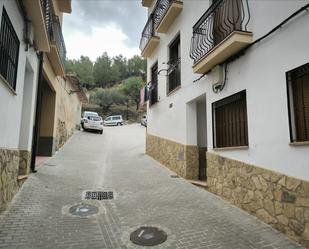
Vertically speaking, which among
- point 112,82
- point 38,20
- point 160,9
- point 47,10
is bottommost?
point 38,20

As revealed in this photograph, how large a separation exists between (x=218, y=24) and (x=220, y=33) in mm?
299

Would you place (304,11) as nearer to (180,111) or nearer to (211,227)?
(211,227)

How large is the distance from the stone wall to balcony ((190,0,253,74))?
5.19 meters

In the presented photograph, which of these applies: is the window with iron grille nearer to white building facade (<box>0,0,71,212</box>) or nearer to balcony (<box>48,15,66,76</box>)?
white building facade (<box>0,0,71,212</box>)

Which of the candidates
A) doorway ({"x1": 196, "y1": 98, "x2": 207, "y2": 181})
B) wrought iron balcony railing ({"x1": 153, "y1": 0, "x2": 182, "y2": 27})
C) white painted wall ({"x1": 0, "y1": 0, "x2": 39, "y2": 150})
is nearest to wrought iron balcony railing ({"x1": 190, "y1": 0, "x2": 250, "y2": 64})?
doorway ({"x1": 196, "y1": 98, "x2": 207, "y2": 181})

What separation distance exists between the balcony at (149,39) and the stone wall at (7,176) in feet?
27.2

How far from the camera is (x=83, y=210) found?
18.6 feet

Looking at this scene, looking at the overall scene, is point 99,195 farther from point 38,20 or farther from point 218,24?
point 218,24

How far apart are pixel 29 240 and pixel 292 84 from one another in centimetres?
518

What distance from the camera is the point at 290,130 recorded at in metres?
4.59

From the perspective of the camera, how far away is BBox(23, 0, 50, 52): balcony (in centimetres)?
590

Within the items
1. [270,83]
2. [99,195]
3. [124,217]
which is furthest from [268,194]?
[99,195]

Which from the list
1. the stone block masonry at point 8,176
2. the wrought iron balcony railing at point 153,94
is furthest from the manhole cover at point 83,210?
the wrought iron balcony railing at point 153,94

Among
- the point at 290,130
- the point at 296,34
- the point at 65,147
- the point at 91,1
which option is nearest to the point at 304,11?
the point at 296,34
